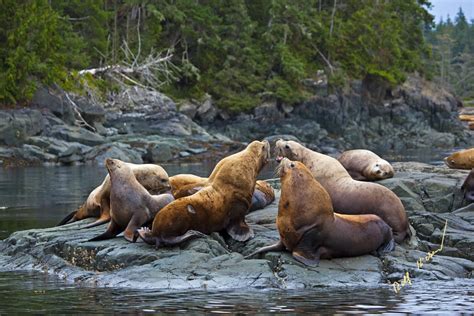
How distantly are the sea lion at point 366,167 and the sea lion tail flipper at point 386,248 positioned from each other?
3187 mm

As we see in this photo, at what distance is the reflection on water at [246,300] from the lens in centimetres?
876

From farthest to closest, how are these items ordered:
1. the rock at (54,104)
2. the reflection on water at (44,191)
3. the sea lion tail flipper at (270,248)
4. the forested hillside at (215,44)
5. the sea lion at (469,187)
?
1. the forested hillside at (215,44)
2. the rock at (54,104)
3. the reflection on water at (44,191)
4. the sea lion at (469,187)
5. the sea lion tail flipper at (270,248)

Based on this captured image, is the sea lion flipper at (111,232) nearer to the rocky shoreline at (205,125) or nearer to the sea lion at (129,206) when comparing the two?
the sea lion at (129,206)

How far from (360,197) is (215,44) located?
51779 mm

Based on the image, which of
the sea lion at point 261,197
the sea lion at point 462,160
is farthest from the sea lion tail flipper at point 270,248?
the sea lion at point 462,160

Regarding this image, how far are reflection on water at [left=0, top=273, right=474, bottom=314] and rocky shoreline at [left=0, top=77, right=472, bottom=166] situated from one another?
91.0 feet

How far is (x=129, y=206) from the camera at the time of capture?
1217 cm

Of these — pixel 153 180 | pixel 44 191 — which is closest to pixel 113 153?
pixel 44 191

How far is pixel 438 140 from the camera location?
6525 cm

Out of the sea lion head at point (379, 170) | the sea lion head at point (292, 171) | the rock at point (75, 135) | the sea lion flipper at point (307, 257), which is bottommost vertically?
the rock at point (75, 135)

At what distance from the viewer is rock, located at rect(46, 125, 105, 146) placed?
4106 cm

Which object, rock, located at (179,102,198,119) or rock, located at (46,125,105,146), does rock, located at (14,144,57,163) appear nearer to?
rock, located at (46,125,105,146)

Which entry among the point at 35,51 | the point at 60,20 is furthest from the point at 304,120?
the point at 35,51

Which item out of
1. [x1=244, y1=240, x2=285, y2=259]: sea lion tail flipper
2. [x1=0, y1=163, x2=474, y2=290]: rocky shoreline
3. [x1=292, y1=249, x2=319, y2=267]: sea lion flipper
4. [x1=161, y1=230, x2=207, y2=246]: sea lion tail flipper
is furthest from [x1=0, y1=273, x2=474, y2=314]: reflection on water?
[x1=161, y1=230, x2=207, y2=246]: sea lion tail flipper
